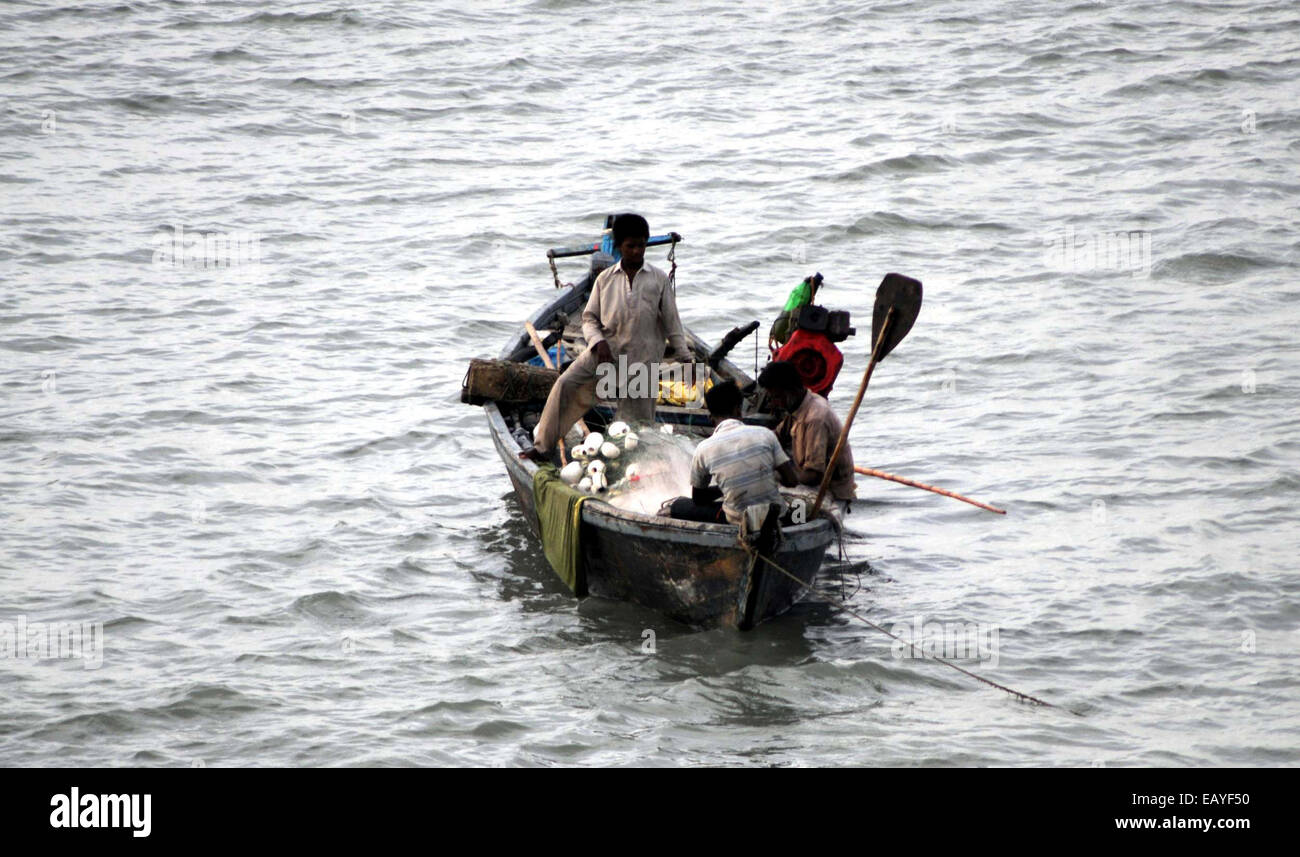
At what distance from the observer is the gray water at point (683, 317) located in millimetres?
8117

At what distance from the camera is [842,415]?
40.7ft

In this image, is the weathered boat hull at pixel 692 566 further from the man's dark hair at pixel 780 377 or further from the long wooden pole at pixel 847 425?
the man's dark hair at pixel 780 377

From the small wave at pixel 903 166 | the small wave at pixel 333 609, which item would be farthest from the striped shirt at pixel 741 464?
the small wave at pixel 903 166

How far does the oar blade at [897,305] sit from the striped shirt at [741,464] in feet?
2.63

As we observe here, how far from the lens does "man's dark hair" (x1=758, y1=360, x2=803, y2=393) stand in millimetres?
8406

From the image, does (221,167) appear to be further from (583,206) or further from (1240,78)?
(1240,78)

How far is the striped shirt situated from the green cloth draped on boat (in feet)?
3.07

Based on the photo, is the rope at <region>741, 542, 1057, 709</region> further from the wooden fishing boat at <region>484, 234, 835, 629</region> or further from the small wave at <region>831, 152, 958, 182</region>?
the small wave at <region>831, 152, 958, 182</region>

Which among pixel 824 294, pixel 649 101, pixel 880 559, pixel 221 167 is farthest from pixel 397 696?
pixel 649 101

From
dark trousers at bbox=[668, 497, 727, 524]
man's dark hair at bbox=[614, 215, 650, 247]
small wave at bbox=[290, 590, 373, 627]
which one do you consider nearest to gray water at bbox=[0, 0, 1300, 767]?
small wave at bbox=[290, 590, 373, 627]

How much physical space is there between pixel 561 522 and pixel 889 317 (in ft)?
7.62

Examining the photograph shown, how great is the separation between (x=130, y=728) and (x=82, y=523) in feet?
10.2

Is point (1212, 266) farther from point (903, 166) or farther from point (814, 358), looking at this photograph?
point (814, 358)

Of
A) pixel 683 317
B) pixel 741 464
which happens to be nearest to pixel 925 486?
pixel 741 464
